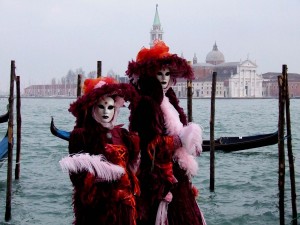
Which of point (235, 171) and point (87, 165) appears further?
point (235, 171)

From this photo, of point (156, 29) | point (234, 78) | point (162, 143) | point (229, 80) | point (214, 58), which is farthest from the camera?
point (214, 58)

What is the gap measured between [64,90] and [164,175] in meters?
97.6

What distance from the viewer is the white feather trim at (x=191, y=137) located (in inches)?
120

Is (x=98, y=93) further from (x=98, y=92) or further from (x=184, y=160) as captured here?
(x=184, y=160)

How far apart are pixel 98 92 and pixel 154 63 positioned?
1.45 ft

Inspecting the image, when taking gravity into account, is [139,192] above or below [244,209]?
above

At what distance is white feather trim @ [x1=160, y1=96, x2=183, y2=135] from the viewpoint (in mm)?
3109

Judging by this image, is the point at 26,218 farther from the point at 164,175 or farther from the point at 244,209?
the point at 164,175

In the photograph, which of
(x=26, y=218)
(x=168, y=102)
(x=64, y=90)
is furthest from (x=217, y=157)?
(x=64, y=90)

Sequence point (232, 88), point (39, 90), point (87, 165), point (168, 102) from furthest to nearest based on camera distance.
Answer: point (39, 90) < point (232, 88) < point (168, 102) < point (87, 165)

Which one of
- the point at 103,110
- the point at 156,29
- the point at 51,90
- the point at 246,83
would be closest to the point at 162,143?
the point at 103,110

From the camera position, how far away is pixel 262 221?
20.8ft

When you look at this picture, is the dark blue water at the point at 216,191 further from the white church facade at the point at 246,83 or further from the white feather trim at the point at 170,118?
the white church facade at the point at 246,83

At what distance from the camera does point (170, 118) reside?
10.3ft
